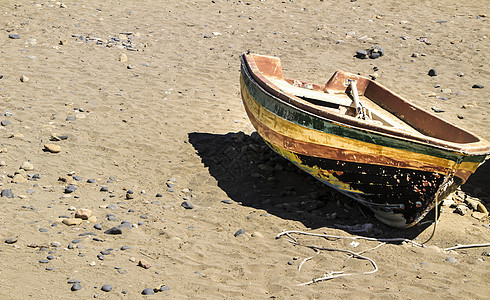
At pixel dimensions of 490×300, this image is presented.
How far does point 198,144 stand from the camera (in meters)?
7.06

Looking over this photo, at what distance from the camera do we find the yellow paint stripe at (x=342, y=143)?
15.7 feet

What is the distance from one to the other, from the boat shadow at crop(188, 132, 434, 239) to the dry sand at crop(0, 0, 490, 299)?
3cm

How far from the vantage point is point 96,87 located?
836 centimetres

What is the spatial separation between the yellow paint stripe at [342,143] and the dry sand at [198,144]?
76 cm

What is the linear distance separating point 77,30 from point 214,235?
279 inches

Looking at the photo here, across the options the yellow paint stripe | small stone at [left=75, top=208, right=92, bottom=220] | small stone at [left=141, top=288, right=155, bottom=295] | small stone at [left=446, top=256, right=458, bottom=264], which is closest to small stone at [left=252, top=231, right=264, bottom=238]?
the yellow paint stripe

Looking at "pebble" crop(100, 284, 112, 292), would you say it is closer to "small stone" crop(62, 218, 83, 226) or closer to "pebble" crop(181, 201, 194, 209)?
"small stone" crop(62, 218, 83, 226)

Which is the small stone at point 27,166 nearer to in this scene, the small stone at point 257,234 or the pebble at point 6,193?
the pebble at point 6,193

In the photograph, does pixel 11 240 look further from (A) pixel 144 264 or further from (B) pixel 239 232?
(B) pixel 239 232

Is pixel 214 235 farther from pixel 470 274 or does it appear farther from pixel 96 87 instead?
pixel 96 87

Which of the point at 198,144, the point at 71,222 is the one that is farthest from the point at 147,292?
the point at 198,144

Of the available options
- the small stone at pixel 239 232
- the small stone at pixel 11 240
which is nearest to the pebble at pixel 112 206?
the small stone at pixel 11 240

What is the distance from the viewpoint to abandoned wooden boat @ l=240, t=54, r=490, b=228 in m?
4.79

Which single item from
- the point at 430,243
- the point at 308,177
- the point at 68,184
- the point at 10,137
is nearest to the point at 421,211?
the point at 430,243
